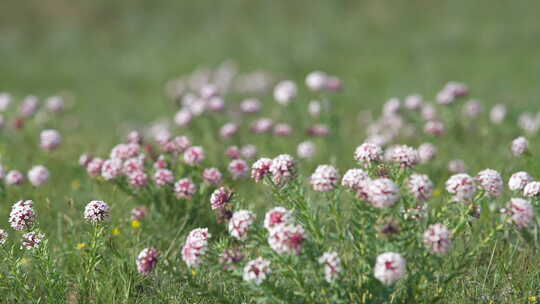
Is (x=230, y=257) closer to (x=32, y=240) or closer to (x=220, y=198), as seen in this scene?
(x=220, y=198)

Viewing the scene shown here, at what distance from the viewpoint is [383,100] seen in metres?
9.78

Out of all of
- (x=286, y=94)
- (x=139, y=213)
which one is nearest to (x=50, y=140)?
(x=139, y=213)

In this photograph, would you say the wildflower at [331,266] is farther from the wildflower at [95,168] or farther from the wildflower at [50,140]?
the wildflower at [50,140]

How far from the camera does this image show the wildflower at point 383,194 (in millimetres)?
2599

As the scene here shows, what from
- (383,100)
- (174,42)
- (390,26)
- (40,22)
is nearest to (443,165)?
(383,100)

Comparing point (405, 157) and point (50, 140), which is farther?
point (50, 140)

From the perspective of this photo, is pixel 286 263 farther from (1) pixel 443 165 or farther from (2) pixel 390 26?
(2) pixel 390 26

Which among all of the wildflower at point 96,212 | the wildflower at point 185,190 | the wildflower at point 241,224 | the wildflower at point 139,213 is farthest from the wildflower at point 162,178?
the wildflower at point 241,224

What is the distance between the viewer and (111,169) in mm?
4039

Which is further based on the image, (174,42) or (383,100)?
(174,42)

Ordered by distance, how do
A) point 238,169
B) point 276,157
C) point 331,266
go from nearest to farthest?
point 331,266
point 276,157
point 238,169

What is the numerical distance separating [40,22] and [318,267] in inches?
631

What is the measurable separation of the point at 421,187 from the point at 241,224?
0.86 m

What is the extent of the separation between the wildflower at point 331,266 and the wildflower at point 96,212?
1296 mm
